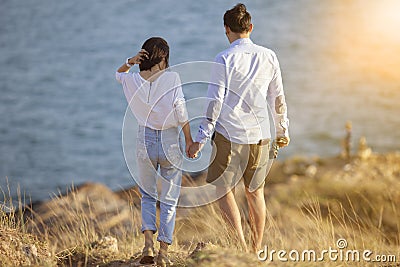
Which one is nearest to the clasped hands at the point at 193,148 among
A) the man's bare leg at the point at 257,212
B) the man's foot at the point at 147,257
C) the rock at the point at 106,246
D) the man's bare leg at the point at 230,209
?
the man's bare leg at the point at 230,209

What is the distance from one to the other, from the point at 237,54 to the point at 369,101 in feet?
49.6

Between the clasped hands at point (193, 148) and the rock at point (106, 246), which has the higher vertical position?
the clasped hands at point (193, 148)

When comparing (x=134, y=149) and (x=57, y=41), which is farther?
(x=57, y=41)

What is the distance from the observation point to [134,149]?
3939 mm

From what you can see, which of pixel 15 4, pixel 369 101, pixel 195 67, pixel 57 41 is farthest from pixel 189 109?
pixel 15 4

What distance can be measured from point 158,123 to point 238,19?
2.52ft

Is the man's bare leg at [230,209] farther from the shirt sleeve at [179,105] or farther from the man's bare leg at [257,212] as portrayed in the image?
the shirt sleeve at [179,105]

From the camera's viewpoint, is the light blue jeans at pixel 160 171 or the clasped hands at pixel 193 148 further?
the light blue jeans at pixel 160 171

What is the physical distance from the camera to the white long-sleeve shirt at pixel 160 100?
377 centimetres

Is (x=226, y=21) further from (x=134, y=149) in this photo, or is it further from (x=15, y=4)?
(x=15, y=4)

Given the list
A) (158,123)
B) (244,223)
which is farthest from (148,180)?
(244,223)

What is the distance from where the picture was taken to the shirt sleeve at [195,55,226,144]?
3.69 meters

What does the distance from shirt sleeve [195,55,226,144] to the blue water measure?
1072 centimetres

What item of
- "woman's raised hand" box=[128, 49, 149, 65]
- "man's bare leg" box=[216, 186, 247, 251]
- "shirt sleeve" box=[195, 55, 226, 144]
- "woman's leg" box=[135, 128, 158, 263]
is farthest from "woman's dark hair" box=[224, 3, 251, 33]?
"man's bare leg" box=[216, 186, 247, 251]
